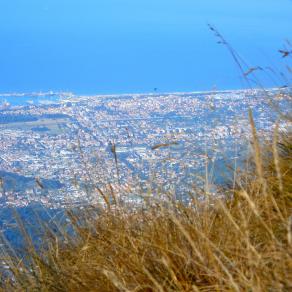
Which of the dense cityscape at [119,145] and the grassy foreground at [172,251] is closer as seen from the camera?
the grassy foreground at [172,251]

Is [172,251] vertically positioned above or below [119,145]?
below

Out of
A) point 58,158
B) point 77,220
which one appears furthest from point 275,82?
point 58,158

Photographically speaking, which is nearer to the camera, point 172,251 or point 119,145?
point 172,251

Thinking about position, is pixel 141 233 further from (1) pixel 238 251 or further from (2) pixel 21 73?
(2) pixel 21 73
